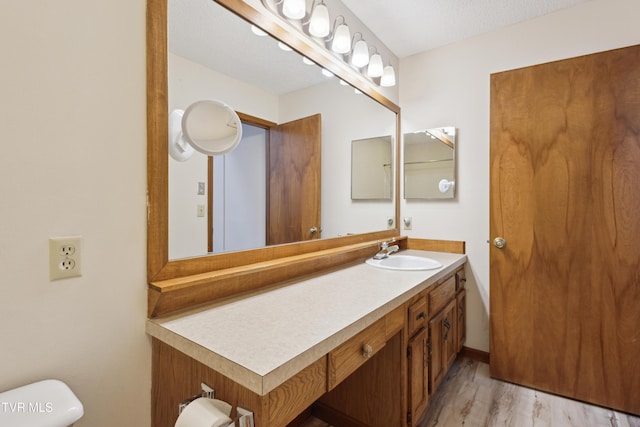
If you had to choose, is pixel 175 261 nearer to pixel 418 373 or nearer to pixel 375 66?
pixel 418 373

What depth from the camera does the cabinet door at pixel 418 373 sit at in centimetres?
136

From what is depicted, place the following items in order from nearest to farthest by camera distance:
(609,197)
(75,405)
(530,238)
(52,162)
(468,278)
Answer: (75,405), (52,162), (609,197), (530,238), (468,278)

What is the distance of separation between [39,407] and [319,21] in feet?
5.93

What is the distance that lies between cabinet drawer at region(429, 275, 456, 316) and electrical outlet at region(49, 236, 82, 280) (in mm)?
1479

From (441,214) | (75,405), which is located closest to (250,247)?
(75,405)

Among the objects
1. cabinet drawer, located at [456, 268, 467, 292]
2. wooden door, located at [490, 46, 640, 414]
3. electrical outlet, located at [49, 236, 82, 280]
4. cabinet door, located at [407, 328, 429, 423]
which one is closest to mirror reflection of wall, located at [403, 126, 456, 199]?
wooden door, located at [490, 46, 640, 414]

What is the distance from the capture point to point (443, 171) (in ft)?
7.66

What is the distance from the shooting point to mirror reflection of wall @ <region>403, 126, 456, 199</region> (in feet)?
7.57

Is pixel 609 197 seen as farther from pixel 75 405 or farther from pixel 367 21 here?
pixel 75 405

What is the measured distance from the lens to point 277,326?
2.93ft

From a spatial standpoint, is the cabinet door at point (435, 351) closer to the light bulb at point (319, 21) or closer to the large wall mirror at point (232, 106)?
the large wall mirror at point (232, 106)

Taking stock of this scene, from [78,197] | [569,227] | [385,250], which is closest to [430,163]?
[385,250]

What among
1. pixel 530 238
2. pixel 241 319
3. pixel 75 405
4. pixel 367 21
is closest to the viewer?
pixel 75 405

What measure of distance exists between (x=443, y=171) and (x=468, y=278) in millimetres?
836
